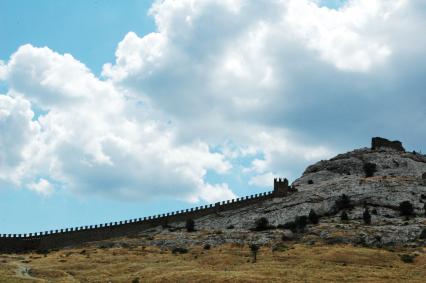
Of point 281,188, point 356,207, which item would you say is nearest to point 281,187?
point 281,188

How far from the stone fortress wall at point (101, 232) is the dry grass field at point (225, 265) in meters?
20.3

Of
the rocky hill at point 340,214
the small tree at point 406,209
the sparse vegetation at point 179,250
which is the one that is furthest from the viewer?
the small tree at point 406,209

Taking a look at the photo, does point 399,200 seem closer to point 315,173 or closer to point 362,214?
point 362,214

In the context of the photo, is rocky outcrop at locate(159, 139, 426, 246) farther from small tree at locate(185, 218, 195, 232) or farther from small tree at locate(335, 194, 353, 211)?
small tree at locate(185, 218, 195, 232)

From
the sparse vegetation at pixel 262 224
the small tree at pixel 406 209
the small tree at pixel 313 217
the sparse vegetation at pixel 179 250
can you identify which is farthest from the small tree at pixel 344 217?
the sparse vegetation at pixel 179 250

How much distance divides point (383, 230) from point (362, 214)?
36.8ft

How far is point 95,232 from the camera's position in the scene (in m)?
105

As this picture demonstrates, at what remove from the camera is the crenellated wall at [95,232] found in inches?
4001

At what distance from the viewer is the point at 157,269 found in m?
63.0

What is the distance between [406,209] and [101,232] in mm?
52429

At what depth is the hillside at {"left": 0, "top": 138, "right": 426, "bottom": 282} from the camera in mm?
59812

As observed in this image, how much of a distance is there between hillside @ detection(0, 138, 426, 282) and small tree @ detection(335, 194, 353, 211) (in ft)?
0.55

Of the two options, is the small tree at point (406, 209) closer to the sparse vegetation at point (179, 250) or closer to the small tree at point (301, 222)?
the small tree at point (301, 222)

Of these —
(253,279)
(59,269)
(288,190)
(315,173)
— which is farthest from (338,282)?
(315,173)
